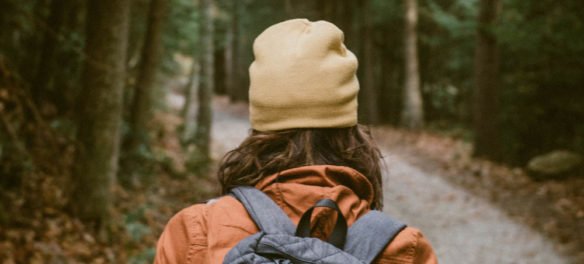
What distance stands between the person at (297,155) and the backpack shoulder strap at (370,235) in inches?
1.0

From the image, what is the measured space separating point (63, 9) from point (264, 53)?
8.60 metres

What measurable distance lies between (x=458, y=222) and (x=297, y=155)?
29.3ft

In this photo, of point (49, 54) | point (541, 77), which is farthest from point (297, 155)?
point (541, 77)

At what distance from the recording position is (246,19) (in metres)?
34.7

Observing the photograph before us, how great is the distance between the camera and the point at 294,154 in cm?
188

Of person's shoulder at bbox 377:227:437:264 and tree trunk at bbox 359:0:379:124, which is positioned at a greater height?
person's shoulder at bbox 377:227:437:264

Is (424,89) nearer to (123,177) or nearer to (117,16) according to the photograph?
(123,177)

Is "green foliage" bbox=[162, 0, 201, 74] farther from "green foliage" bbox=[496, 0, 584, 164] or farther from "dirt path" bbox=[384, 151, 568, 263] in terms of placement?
"green foliage" bbox=[496, 0, 584, 164]

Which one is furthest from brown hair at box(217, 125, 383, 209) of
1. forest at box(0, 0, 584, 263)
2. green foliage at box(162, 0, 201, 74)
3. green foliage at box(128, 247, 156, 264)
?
green foliage at box(162, 0, 201, 74)

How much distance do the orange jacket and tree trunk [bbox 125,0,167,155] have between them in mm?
9167

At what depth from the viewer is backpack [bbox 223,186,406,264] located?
159cm

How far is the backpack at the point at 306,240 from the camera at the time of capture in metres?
1.59

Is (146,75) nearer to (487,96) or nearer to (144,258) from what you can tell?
(144,258)

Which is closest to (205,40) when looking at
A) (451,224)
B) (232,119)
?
(451,224)
